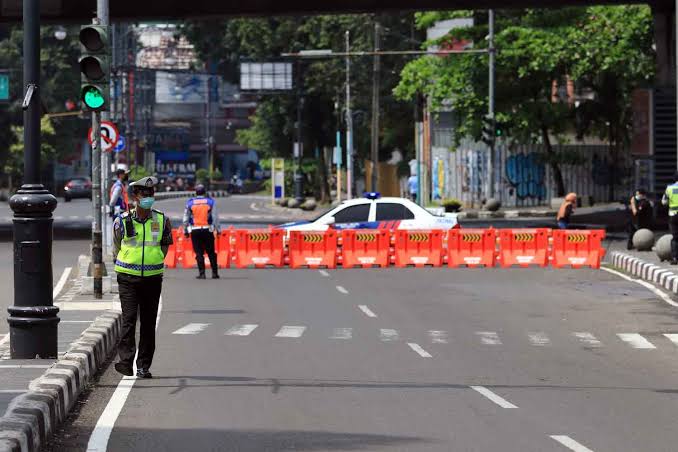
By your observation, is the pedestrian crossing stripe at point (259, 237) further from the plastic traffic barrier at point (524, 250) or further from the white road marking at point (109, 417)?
the white road marking at point (109, 417)

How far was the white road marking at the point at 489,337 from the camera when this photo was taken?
60.4ft

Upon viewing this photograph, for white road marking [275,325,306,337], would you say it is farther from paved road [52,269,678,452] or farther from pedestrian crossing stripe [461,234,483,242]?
pedestrian crossing stripe [461,234,483,242]

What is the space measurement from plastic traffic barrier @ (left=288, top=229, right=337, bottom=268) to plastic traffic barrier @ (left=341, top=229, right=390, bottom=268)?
236mm

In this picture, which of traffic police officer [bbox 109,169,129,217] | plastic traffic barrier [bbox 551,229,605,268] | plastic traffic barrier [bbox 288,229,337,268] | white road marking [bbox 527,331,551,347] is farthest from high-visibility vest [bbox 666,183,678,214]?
white road marking [bbox 527,331,551,347]

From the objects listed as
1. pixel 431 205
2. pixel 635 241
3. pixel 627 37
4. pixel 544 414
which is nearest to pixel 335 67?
pixel 431 205

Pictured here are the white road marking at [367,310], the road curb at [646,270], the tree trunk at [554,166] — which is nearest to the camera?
the white road marking at [367,310]

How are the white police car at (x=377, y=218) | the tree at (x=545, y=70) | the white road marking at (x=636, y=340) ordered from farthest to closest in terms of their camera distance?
the tree at (x=545, y=70)
the white police car at (x=377, y=218)
the white road marking at (x=636, y=340)

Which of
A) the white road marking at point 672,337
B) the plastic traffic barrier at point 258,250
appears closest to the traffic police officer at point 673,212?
the plastic traffic barrier at point 258,250

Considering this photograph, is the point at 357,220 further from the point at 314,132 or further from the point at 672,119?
the point at 314,132

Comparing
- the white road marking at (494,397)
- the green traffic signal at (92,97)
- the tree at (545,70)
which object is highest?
the tree at (545,70)

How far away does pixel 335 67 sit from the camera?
81375 millimetres

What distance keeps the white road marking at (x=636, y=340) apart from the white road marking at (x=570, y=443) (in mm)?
7337

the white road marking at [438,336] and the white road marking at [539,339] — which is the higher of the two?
the white road marking at [438,336]

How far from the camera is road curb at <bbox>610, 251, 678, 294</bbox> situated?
26.8 meters
